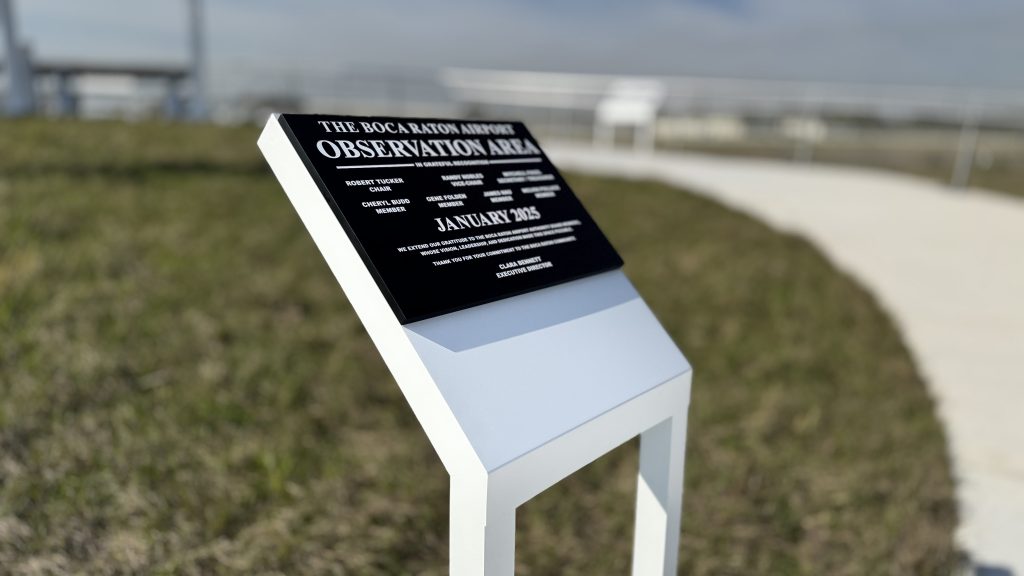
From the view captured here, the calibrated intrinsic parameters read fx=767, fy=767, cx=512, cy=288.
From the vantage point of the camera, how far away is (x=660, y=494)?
80.4 inches

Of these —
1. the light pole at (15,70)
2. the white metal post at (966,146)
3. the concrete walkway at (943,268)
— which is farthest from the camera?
the white metal post at (966,146)

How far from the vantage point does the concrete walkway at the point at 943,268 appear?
133 inches

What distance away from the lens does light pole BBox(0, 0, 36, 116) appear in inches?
408

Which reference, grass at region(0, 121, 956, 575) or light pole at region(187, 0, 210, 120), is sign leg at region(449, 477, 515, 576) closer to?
grass at region(0, 121, 956, 575)

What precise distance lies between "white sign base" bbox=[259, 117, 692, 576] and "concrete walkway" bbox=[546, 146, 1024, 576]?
1867 millimetres

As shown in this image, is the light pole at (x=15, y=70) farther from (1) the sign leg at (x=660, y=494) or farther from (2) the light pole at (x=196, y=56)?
(1) the sign leg at (x=660, y=494)

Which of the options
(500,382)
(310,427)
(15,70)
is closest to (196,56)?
(15,70)

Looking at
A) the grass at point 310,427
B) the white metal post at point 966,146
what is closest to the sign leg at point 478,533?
the grass at point 310,427

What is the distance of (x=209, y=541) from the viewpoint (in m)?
2.63

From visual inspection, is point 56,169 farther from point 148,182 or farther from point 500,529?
point 500,529

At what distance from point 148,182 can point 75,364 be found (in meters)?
3.93

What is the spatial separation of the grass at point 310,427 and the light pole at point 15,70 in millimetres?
5426

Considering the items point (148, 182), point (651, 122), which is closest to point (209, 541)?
point (148, 182)

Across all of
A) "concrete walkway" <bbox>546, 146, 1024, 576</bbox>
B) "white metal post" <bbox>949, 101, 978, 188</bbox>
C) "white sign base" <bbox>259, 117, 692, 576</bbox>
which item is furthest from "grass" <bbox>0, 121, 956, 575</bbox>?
"white metal post" <bbox>949, 101, 978, 188</bbox>
